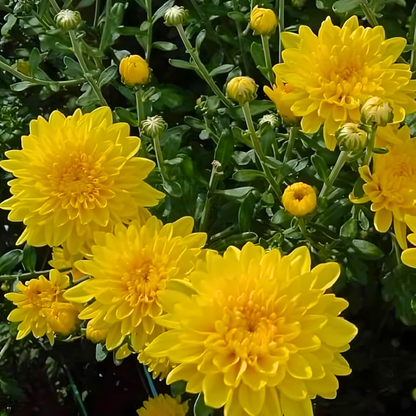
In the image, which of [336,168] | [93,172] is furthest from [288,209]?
[93,172]

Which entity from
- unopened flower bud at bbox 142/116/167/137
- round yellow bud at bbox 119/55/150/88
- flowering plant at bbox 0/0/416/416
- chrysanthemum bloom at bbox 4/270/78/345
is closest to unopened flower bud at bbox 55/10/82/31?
flowering plant at bbox 0/0/416/416

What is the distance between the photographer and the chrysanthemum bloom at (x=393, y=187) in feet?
3.06

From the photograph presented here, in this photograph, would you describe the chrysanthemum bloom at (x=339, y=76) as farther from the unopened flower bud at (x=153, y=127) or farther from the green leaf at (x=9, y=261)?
the green leaf at (x=9, y=261)

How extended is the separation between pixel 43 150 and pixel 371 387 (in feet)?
3.11

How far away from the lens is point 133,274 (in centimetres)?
90

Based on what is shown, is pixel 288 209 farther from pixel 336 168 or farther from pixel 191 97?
pixel 191 97

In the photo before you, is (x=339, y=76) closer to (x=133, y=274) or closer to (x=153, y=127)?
(x=153, y=127)

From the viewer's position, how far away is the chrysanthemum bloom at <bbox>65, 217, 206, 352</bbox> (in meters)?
0.88

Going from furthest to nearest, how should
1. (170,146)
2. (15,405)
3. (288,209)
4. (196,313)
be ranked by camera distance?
(15,405) < (170,146) < (288,209) < (196,313)

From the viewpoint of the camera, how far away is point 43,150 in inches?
37.8

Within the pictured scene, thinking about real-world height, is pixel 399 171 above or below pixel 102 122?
below

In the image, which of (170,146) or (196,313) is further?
(170,146)

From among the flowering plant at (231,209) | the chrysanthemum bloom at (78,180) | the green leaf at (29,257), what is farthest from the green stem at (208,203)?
the green leaf at (29,257)

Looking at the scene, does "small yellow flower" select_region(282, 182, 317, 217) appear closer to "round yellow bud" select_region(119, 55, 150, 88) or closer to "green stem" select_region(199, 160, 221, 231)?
"green stem" select_region(199, 160, 221, 231)
